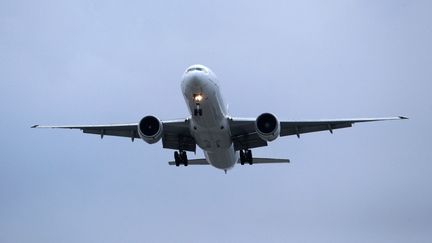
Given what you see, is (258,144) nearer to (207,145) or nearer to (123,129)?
(207,145)

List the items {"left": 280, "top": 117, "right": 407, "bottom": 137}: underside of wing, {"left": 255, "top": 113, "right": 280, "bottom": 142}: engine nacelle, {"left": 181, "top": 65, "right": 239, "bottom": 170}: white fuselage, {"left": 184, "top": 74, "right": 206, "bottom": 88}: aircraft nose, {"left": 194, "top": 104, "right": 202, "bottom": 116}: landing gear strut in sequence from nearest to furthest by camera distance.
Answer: {"left": 184, "top": 74, "right": 206, "bottom": 88}: aircraft nose
{"left": 181, "top": 65, "right": 239, "bottom": 170}: white fuselage
{"left": 194, "top": 104, "right": 202, "bottom": 116}: landing gear strut
{"left": 255, "top": 113, "right": 280, "bottom": 142}: engine nacelle
{"left": 280, "top": 117, "right": 407, "bottom": 137}: underside of wing

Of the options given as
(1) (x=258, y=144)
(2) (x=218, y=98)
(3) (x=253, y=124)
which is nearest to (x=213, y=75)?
(2) (x=218, y=98)

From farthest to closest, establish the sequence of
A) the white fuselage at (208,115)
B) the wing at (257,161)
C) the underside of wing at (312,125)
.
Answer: the wing at (257,161) → the underside of wing at (312,125) → the white fuselage at (208,115)

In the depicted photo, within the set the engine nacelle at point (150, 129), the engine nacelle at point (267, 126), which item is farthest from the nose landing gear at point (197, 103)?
the engine nacelle at point (267, 126)

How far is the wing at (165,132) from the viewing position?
37713 millimetres

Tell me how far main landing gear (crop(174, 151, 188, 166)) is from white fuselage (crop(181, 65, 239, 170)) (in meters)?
2.23

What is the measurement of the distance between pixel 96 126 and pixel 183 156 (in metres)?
5.23

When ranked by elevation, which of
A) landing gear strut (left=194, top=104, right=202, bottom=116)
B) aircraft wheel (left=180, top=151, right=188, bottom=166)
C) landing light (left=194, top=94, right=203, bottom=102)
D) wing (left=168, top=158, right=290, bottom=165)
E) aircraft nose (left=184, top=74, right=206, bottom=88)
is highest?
aircraft nose (left=184, top=74, right=206, bottom=88)

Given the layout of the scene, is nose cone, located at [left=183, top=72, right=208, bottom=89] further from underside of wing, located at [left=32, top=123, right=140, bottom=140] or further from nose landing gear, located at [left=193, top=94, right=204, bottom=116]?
underside of wing, located at [left=32, top=123, right=140, bottom=140]

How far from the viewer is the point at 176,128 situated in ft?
122

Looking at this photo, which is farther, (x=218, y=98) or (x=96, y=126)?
(x=96, y=126)

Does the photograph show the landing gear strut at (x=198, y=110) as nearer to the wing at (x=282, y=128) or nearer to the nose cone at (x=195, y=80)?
the nose cone at (x=195, y=80)

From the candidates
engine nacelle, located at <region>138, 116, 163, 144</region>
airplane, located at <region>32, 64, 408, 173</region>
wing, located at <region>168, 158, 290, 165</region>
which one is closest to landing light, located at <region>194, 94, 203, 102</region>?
airplane, located at <region>32, 64, 408, 173</region>

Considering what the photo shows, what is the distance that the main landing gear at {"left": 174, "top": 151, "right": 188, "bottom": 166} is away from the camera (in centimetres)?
3993
